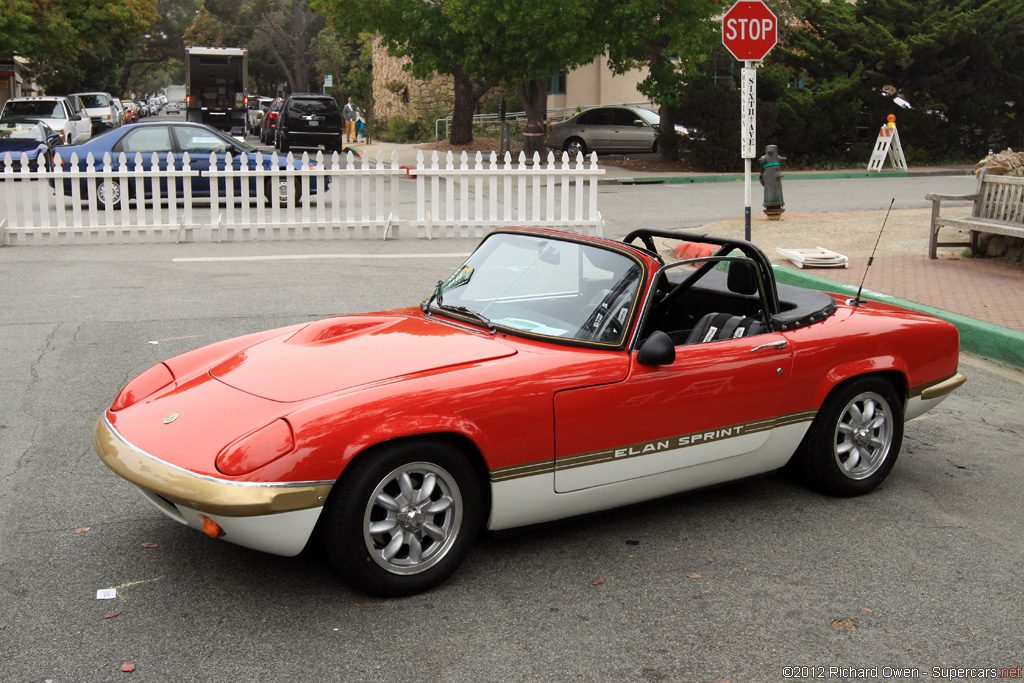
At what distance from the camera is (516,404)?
15.1ft

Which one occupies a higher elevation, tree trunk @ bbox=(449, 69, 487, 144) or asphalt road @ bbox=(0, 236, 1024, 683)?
tree trunk @ bbox=(449, 69, 487, 144)

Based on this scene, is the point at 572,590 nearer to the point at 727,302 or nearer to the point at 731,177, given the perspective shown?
the point at 727,302

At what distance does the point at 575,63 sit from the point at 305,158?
14498mm

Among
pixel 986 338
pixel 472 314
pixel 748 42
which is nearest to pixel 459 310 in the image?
pixel 472 314

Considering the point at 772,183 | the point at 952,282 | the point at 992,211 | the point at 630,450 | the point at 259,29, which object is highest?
the point at 259,29

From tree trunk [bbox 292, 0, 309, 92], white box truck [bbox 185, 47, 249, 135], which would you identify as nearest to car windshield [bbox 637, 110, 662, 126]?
white box truck [bbox 185, 47, 249, 135]

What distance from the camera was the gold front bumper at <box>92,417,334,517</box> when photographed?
13.3ft

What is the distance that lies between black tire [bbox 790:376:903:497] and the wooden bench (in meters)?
7.18

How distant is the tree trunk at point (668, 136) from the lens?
3055 centimetres

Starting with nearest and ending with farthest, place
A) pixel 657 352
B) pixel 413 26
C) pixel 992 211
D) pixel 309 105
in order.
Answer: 1. pixel 657 352
2. pixel 992 211
3. pixel 413 26
4. pixel 309 105

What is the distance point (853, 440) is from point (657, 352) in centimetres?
142

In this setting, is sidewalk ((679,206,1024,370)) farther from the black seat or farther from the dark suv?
the dark suv

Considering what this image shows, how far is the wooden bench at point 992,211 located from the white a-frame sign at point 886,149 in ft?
51.6

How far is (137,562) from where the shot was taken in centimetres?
472
